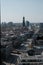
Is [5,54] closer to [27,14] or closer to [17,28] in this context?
[17,28]

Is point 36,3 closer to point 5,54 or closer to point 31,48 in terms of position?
point 31,48

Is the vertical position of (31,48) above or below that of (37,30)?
below

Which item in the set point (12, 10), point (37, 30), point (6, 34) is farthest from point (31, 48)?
point (12, 10)

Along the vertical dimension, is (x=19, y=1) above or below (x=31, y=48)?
above

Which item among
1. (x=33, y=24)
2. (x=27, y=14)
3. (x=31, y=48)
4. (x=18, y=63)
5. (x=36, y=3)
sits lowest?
(x=18, y=63)

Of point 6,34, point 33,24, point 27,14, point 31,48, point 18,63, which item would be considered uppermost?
point 27,14

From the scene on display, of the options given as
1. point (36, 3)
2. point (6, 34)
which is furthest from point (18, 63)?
point (36, 3)
